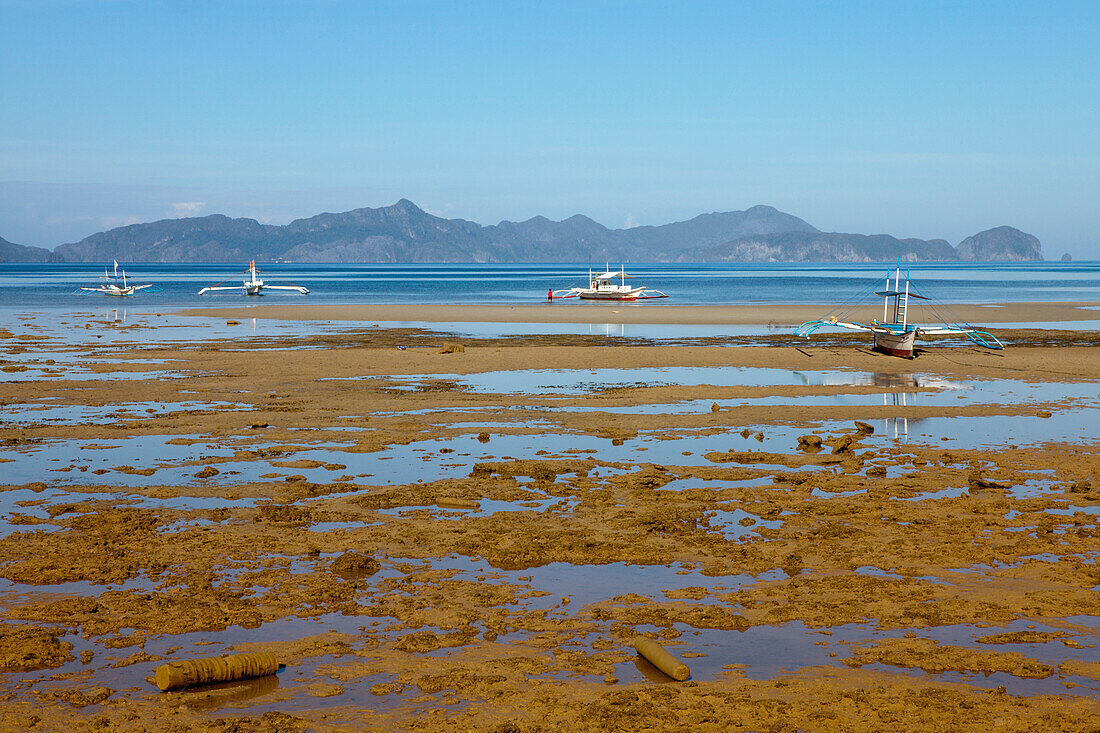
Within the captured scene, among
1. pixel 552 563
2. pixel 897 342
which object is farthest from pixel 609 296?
pixel 552 563

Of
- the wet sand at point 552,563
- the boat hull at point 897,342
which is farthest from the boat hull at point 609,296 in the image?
the wet sand at point 552,563

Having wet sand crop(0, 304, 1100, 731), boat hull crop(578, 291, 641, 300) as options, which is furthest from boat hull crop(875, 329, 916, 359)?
boat hull crop(578, 291, 641, 300)

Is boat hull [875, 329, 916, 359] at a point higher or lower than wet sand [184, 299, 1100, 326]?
higher

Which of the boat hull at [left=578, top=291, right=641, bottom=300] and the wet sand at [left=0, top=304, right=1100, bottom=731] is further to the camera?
the boat hull at [left=578, top=291, right=641, bottom=300]

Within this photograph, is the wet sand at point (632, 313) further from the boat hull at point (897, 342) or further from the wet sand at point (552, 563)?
the wet sand at point (552, 563)

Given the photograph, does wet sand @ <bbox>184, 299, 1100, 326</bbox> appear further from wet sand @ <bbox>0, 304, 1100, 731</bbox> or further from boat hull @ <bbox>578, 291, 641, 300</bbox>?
wet sand @ <bbox>0, 304, 1100, 731</bbox>

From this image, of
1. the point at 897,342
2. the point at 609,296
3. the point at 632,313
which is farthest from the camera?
the point at 609,296

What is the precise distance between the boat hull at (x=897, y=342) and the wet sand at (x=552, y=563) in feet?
39.4

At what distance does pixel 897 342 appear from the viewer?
122 ft

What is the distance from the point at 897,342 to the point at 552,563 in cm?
2874

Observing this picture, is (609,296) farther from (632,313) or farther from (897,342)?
(897,342)

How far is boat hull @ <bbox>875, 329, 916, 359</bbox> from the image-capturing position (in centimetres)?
3653

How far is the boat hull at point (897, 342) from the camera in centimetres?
3653

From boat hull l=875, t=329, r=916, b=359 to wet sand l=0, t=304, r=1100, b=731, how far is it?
473 inches
